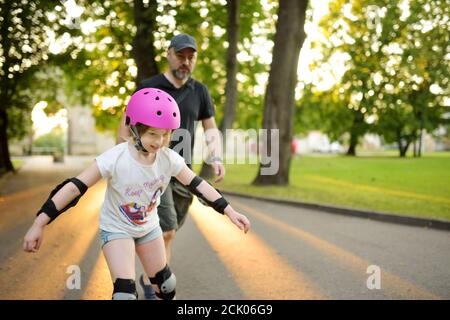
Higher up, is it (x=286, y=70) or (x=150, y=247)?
(x=286, y=70)

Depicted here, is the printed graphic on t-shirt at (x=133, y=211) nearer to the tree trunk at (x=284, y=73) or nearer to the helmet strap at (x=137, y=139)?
the helmet strap at (x=137, y=139)

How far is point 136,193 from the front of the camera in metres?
3.05

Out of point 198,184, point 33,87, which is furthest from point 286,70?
point 33,87

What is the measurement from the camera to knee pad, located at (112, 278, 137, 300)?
2865 mm

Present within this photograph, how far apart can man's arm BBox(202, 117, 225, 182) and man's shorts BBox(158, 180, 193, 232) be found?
442 mm

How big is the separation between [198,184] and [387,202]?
835 centimetres

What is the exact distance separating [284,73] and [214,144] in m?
10.7

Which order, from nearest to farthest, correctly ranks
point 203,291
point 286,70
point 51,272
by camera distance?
point 203,291
point 51,272
point 286,70

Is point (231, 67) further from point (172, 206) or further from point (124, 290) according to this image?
point (124, 290)

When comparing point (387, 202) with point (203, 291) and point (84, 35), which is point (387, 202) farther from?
point (84, 35)

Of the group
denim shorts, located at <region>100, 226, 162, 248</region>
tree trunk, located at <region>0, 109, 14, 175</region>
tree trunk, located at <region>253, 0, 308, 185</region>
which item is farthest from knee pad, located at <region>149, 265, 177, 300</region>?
tree trunk, located at <region>0, 109, 14, 175</region>

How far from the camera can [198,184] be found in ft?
10.6

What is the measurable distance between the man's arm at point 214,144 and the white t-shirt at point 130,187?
3.31ft

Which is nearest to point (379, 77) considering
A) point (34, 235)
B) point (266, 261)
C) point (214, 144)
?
point (266, 261)
